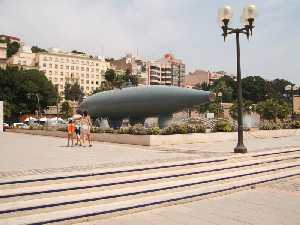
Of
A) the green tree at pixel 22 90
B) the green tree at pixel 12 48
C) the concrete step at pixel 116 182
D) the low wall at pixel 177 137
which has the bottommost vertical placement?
the concrete step at pixel 116 182

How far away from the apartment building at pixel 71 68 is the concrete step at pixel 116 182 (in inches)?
4923

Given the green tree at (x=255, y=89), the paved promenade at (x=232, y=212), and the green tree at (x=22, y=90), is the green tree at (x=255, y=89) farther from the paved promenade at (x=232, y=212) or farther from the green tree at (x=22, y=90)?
the paved promenade at (x=232, y=212)

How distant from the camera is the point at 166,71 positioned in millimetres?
172500

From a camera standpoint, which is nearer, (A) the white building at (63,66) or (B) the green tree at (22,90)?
(B) the green tree at (22,90)

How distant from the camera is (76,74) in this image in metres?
146

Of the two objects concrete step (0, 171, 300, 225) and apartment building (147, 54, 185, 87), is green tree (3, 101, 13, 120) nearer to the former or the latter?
concrete step (0, 171, 300, 225)

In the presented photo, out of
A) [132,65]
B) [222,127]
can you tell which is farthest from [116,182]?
[132,65]

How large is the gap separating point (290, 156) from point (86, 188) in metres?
9.25

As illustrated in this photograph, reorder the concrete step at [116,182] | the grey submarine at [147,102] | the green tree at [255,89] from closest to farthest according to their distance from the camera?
1. the concrete step at [116,182]
2. the grey submarine at [147,102]
3. the green tree at [255,89]

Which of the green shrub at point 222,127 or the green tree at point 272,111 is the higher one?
the green tree at point 272,111

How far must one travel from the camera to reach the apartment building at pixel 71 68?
139 metres

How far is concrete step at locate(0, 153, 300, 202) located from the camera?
8.40 metres

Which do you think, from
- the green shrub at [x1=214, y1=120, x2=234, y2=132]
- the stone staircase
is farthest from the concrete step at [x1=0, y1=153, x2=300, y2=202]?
the green shrub at [x1=214, y1=120, x2=234, y2=132]

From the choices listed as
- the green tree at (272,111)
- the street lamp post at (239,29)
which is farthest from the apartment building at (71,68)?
the street lamp post at (239,29)
